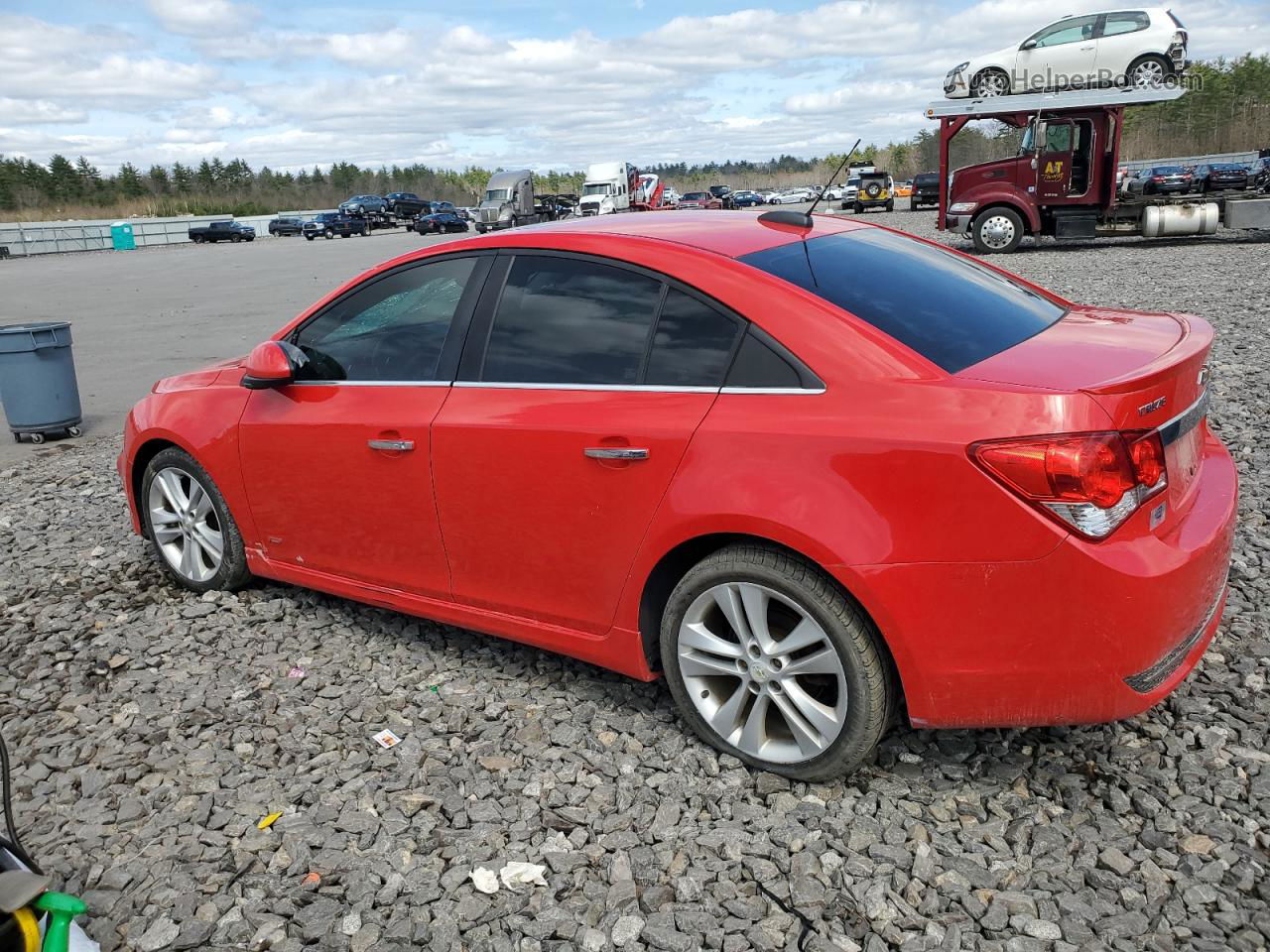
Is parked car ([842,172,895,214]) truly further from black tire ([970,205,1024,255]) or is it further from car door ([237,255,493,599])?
car door ([237,255,493,599])

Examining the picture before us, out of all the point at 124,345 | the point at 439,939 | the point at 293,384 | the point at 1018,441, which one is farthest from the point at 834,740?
the point at 124,345

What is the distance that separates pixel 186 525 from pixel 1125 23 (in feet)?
75.1

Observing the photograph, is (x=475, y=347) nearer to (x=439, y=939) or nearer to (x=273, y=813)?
(x=273, y=813)

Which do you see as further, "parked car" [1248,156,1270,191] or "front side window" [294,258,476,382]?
"parked car" [1248,156,1270,191]

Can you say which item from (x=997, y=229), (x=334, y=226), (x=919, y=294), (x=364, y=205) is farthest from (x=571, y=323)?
(x=364, y=205)

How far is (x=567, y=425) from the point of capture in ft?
10.5

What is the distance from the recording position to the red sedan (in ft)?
8.34

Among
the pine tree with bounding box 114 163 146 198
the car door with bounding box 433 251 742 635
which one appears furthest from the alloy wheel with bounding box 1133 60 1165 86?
the pine tree with bounding box 114 163 146 198

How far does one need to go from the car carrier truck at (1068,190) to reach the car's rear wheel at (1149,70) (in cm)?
58

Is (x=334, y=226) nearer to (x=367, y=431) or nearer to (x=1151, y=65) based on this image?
(x=1151, y=65)

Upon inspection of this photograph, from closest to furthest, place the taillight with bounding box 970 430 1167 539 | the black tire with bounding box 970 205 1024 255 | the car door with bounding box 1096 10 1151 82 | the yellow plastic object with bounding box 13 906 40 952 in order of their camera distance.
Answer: the yellow plastic object with bounding box 13 906 40 952
the taillight with bounding box 970 430 1167 539
the black tire with bounding box 970 205 1024 255
the car door with bounding box 1096 10 1151 82

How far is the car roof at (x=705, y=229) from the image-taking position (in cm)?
330

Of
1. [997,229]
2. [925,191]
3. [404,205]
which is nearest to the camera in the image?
[997,229]

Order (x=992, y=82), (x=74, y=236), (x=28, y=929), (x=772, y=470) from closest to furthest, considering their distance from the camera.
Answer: (x=28, y=929), (x=772, y=470), (x=992, y=82), (x=74, y=236)
